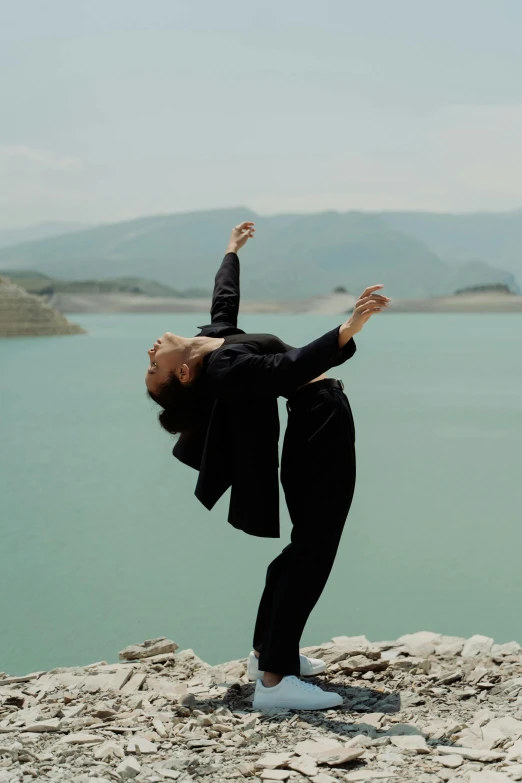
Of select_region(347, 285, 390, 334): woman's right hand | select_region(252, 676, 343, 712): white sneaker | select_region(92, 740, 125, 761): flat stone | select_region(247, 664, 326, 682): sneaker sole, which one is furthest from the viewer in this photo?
select_region(247, 664, 326, 682): sneaker sole

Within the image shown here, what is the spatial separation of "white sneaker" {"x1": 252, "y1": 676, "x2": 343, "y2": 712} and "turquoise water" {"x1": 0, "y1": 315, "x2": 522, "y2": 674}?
1.59ft

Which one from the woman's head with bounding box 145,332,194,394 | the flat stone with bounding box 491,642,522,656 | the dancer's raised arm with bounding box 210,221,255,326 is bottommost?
the flat stone with bounding box 491,642,522,656

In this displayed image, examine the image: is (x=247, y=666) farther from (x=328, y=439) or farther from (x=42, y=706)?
(x=328, y=439)

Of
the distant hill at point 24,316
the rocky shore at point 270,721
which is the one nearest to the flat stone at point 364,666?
the rocky shore at point 270,721

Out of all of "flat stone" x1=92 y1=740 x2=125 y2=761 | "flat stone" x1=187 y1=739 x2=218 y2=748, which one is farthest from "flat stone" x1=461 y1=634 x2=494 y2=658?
"flat stone" x1=92 y1=740 x2=125 y2=761

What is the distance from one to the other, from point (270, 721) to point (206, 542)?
2.95 m

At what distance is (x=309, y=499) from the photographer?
2748mm

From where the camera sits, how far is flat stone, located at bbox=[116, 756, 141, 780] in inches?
87.0

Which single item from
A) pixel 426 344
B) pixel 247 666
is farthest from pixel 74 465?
pixel 426 344

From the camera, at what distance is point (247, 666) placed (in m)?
3.06

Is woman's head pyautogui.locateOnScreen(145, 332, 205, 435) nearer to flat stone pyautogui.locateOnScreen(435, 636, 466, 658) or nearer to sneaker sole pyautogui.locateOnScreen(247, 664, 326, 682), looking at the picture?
sneaker sole pyautogui.locateOnScreen(247, 664, 326, 682)

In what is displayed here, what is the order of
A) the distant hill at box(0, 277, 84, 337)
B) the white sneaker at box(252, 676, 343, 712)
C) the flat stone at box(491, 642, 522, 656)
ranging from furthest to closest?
the distant hill at box(0, 277, 84, 337) < the flat stone at box(491, 642, 522, 656) < the white sneaker at box(252, 676, 343, 712)

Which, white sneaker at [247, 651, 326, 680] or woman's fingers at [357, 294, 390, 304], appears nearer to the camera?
woman's fingers at [357, 294, 390, 304]

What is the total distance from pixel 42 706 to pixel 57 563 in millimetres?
2533
